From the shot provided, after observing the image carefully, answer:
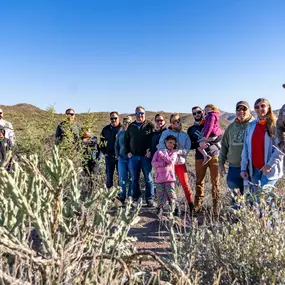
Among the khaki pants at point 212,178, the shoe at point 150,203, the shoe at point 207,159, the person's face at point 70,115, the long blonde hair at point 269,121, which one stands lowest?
the shoe at point 150,203

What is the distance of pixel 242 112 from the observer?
5.08 meters

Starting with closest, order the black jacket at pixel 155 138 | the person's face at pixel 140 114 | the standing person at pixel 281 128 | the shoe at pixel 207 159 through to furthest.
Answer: the standing person at pixel 281 128 < the shoe at pixel 207 159 < the black jacket at pixel 155 138 < the person's face at pixel 140 114

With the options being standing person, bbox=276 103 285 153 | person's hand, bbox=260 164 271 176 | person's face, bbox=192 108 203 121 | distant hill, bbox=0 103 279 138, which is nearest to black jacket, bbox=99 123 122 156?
distant hill, bbox=0 103 279 138

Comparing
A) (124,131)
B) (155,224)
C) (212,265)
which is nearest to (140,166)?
(124,131)

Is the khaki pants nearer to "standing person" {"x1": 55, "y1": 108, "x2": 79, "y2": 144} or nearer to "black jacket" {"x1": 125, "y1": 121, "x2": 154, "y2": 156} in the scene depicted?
"black jacket" {"x1": 125, "y1": 121, "x2": 154, "y2": 156}

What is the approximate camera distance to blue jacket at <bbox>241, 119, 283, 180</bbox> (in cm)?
420

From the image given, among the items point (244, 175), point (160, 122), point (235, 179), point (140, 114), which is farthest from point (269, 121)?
point (140, 114)

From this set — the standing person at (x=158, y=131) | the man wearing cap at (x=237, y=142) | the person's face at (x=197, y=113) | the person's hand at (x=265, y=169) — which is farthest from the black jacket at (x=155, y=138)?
the person's hand at (x=265, y=169)

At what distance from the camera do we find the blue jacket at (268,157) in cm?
420

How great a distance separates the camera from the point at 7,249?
73.9 inches

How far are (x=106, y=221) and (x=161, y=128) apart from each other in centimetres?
449

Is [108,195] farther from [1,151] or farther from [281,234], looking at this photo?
[1,151]

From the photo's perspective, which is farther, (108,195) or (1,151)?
(1,151)

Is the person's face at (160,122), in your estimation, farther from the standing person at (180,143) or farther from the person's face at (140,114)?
the standing person at (180,143)
